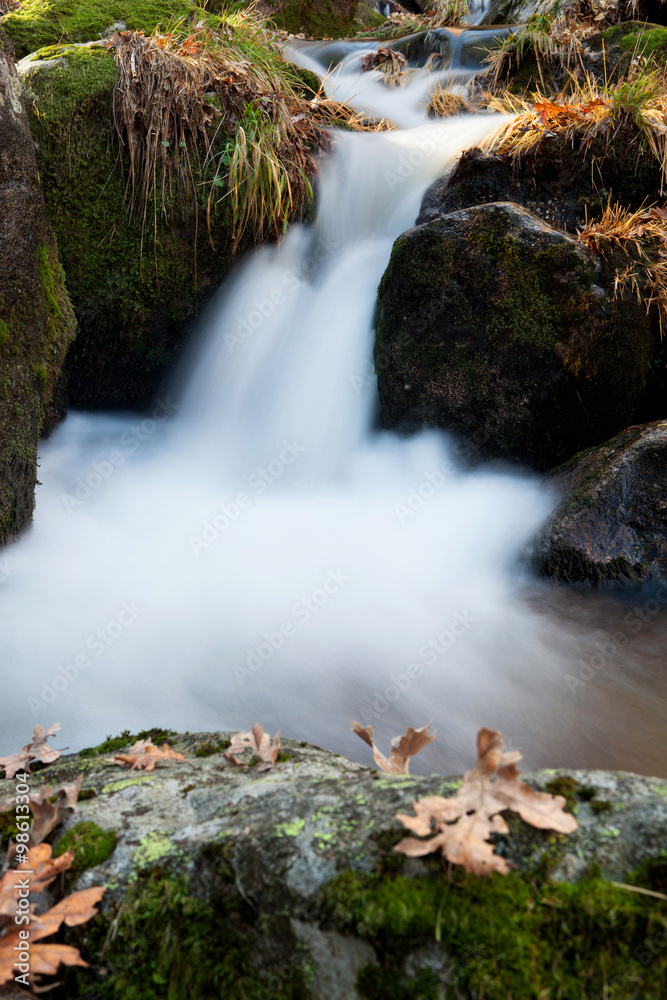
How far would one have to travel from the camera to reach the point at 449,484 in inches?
180

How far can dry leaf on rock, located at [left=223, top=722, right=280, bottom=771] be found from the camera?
1615mm

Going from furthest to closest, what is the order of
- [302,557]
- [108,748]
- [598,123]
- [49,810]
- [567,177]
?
[567,177] < [598,123] < [302,557] < [108,748] < [49,810]

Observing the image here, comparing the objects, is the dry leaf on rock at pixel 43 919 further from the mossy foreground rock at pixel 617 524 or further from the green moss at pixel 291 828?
the mossy foreground rock at pixel 617 524

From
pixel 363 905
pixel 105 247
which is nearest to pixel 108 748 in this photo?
pixel 363 905

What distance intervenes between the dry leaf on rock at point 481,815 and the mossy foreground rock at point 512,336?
3.70 m

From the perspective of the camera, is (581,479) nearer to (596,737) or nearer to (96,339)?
(596,737)

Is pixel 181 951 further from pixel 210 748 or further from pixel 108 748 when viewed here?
Answer: pixel 108 748

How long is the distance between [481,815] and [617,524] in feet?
9.85

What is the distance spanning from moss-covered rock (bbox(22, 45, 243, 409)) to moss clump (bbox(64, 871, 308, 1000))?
193 inches

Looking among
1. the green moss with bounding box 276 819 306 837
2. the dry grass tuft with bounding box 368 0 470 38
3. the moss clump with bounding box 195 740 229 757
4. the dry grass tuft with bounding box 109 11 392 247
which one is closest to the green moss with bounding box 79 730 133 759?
the moss clump with bounding box 195 740 229 757

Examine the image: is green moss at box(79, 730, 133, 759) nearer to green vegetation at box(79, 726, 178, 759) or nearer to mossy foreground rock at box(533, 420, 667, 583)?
green vegetation at box(79, 726, 178, 759)

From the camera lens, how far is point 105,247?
16.5ft

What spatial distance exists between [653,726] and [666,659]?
57 cm

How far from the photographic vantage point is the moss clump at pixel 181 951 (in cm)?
100
